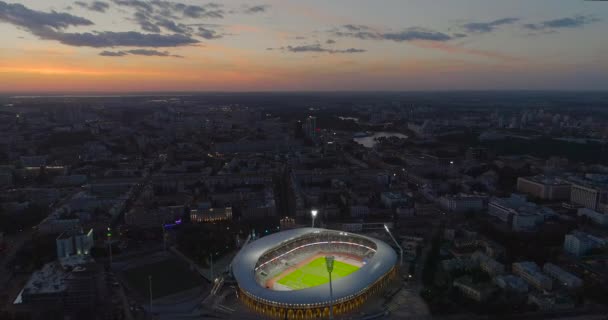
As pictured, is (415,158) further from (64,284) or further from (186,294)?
(64,284)

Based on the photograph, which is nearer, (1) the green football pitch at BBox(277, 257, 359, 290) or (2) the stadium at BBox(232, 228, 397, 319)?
(2) the stadium at BBox(232, 228, 397, 319)

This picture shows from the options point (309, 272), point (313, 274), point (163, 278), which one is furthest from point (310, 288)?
point (163, 278)

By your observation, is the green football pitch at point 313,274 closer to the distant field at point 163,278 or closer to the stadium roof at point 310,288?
the stadium roof at point 310,288

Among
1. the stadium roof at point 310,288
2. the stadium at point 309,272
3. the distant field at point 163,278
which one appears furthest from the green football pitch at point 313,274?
the distant field at point 163,278

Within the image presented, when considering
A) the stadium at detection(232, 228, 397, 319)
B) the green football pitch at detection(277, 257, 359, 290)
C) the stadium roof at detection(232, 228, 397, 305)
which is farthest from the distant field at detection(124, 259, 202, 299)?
→ the green football pitch at detection(277, 257, 359, 290)

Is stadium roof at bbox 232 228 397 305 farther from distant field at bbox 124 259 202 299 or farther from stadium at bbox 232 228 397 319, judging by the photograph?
distant field at bbox 124 259 202 299

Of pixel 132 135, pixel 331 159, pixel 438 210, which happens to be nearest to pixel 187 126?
pixel 132 135
